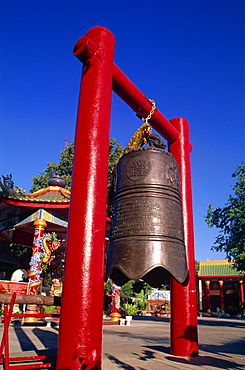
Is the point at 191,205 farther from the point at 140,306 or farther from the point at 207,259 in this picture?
the point at 207,259

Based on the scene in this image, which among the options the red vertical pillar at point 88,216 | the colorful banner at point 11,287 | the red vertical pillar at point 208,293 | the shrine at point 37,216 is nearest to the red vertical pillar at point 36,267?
the shrine at point 37,216

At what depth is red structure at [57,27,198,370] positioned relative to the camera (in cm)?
292

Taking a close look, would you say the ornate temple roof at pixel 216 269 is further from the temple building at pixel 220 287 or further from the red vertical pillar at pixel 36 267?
the red vertical pillar at pixel 36 267

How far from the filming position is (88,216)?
3.20 meters

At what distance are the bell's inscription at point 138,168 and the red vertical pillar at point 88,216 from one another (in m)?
0.29

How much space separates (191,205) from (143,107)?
1.85 meters

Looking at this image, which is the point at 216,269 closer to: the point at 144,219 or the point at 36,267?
the point at 36,267

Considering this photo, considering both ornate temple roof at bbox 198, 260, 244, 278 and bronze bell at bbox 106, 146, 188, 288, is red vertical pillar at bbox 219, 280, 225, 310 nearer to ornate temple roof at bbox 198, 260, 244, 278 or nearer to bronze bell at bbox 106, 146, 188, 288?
ornate temple roof at bbox 198, 260, 244, 278

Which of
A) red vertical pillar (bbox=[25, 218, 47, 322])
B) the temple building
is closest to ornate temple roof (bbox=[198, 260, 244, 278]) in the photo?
the temple building

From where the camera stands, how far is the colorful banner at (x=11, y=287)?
11.3m

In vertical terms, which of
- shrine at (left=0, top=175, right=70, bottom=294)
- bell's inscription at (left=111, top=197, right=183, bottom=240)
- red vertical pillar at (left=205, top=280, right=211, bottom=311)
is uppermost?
shrine at (left=0, top=175, right=70, bottom=294)

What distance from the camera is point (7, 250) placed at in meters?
17.8

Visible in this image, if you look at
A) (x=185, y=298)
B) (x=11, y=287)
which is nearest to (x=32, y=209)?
(x=11, y=287)

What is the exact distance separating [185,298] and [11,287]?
863cm
